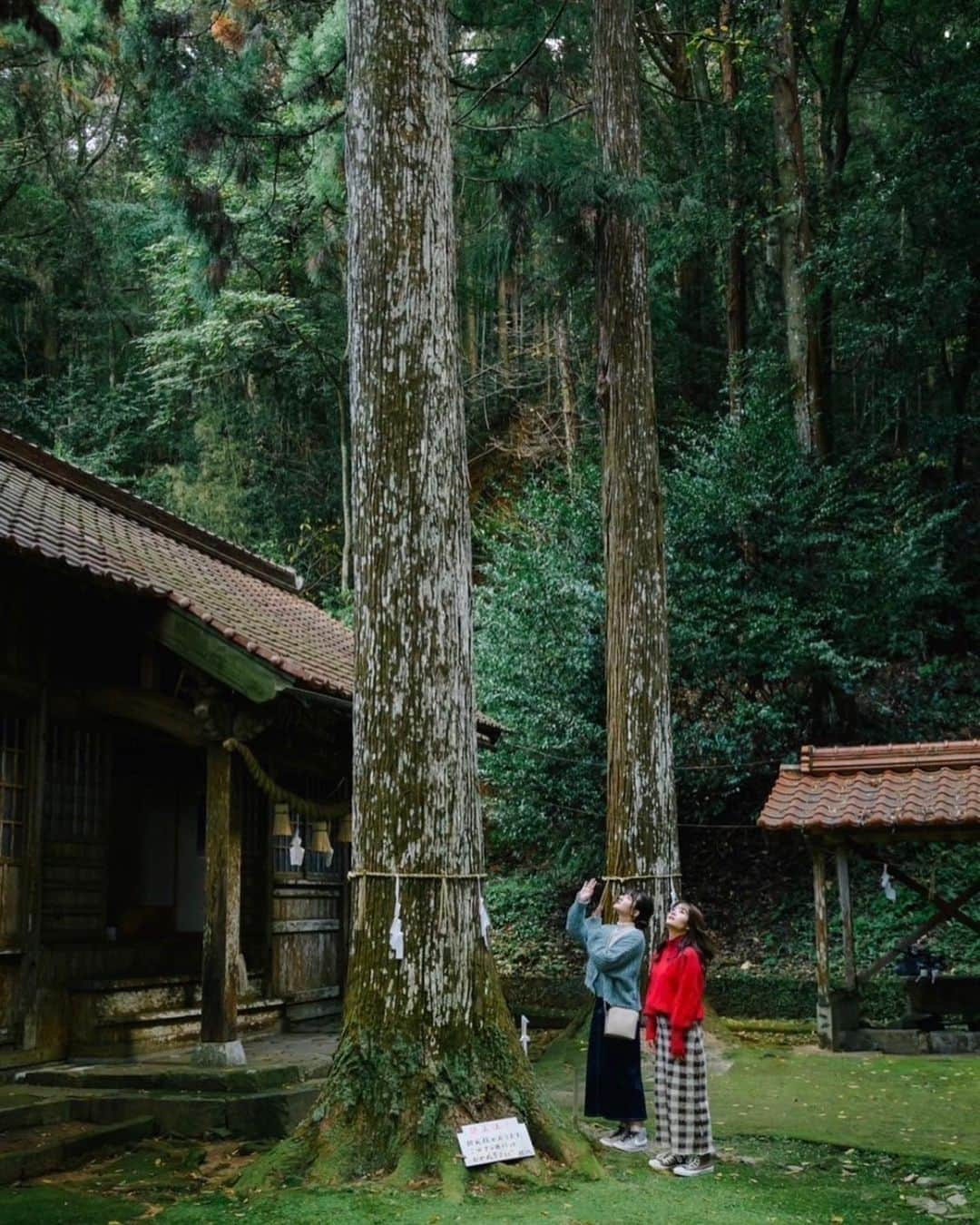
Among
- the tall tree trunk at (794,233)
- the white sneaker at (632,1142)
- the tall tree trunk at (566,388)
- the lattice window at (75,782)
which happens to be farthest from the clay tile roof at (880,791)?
the tall tree trunk at (566,388)

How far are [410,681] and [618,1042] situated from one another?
8.50 feet

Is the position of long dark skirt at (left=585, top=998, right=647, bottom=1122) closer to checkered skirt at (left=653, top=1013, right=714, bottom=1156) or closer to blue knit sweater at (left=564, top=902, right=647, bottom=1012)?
blue knit sweater at (left=564, top=902, right=647, bottom=1012)

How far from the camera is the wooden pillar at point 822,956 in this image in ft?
41.2

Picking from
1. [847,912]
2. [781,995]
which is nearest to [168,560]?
[847,912]

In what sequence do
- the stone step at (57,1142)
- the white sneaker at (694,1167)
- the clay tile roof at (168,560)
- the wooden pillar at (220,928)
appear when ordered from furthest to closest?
the wooden pillar at (220,928), the clay tile roof at (168,560), the stone step at (57,1142), the white sneaker at (694,1167)

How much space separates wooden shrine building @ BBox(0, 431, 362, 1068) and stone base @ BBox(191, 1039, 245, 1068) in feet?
0.12

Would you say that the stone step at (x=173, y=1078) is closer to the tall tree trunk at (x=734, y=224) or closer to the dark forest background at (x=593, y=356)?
the dark forest background at (x=593, y=356)

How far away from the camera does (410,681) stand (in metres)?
6.86

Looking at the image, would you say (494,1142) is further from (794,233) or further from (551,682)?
(794,233)

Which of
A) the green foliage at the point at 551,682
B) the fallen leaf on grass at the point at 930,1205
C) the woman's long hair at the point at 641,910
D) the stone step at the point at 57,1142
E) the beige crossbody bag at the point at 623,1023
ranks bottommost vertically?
the fallen leaf on grass at the point at 930,1205

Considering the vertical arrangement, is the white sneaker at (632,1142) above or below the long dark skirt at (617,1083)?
below

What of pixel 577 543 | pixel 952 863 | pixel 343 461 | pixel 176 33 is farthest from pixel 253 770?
pixel 343 461

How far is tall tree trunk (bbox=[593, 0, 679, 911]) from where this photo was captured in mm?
11383

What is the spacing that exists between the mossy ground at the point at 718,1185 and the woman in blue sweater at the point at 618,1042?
339mm
